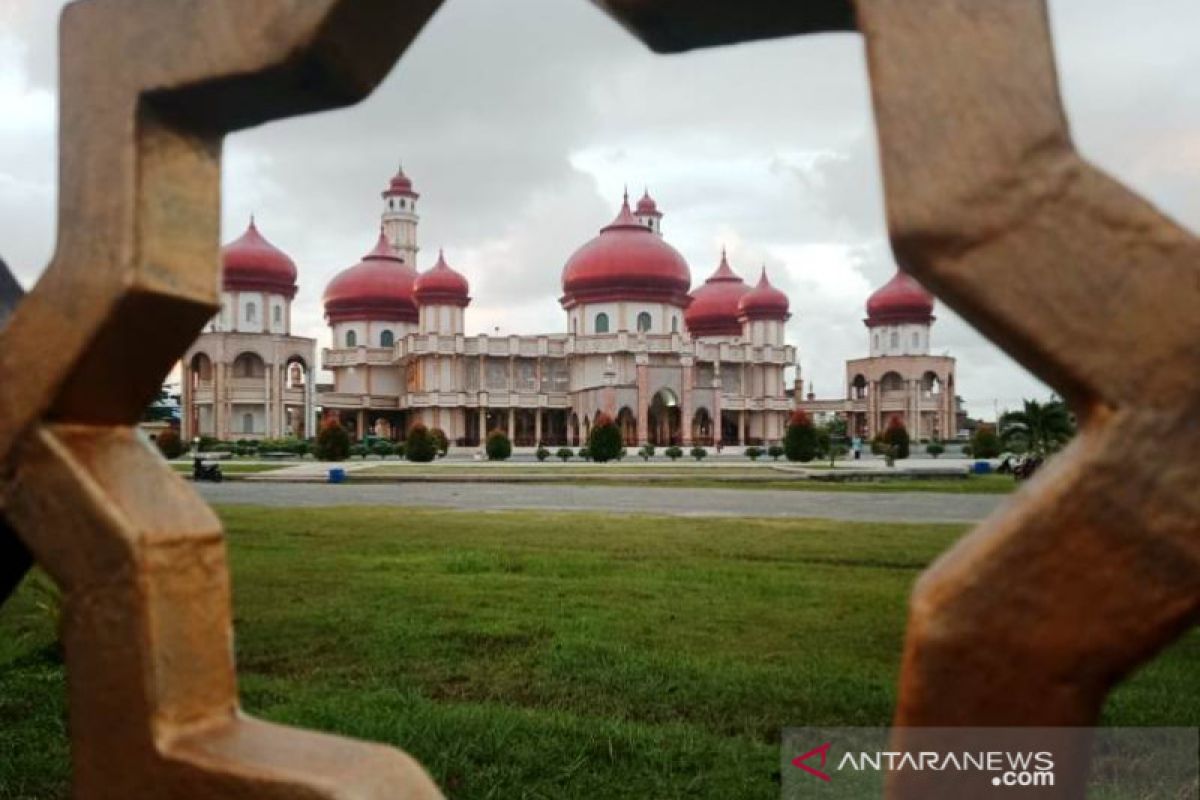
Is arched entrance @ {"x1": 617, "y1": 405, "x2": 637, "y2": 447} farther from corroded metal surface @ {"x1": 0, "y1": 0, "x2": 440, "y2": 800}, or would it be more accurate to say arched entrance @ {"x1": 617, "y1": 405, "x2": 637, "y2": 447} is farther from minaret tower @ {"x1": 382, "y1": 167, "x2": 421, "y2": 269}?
corroded metal surface @ {"x1": 0, "y1": 0, "x2": 440, "y2": 800}

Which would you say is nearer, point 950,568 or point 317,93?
point 950,568

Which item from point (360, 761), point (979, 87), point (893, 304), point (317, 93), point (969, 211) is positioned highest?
point (893, 304)

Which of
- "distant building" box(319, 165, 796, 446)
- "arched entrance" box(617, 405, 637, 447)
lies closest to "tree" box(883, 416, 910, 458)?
"distant building" box(319, 165, 796, 446)

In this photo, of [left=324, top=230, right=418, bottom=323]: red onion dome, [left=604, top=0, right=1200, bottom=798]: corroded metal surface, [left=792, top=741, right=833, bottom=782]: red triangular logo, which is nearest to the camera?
[left=604, top=0, right=1200, bottom=798]: corroded metal surface

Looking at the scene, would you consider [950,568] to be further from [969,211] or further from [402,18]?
[402,18]

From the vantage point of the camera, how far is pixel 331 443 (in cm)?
2964

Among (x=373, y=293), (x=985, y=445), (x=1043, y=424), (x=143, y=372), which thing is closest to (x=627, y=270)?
(x=373, y=293)

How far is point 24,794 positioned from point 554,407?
4286 cm

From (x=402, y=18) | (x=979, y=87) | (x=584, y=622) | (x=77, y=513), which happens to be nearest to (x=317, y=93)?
(x=402, y=18)

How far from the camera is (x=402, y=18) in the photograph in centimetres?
178

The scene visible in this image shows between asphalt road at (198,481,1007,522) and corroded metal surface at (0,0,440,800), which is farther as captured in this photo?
asphalt road at (198,481,1007,522)

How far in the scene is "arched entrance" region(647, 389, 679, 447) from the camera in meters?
43.4

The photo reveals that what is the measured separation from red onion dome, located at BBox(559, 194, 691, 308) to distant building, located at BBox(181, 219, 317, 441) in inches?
492

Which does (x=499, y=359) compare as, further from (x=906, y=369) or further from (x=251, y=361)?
(x=906, y=369)
